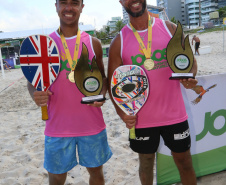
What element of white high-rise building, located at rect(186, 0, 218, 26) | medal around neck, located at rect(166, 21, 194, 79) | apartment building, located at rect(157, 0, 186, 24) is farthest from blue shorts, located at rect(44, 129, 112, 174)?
apartment building, located at rect(157, 0, 186, 24)

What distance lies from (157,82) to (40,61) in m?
0.90

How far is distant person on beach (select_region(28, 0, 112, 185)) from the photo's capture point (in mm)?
1715

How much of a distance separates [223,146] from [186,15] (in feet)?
302

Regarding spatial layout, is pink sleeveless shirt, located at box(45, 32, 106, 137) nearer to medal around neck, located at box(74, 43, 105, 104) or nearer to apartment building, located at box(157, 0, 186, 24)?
medal around neck, located at box(74, 43, 105, 104)

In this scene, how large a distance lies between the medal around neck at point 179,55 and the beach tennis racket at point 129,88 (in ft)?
0.71

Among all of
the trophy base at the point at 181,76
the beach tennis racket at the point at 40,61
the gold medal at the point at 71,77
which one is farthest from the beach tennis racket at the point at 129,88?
the beach tennis racket at the point at 40,61

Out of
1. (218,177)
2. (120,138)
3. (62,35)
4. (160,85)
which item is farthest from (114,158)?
(62,35)

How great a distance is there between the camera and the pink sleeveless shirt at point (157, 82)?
1.66 metres

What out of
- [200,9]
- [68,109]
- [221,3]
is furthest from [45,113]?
[221,3]

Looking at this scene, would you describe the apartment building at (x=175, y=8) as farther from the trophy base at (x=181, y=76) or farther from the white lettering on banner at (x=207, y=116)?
the trophy base at (x=181, y=76)

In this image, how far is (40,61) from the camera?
5.56 ft

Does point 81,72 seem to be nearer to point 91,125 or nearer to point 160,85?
point 91,125

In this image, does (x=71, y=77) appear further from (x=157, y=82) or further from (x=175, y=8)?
(x=175, y=8)

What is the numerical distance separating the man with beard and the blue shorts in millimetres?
301
